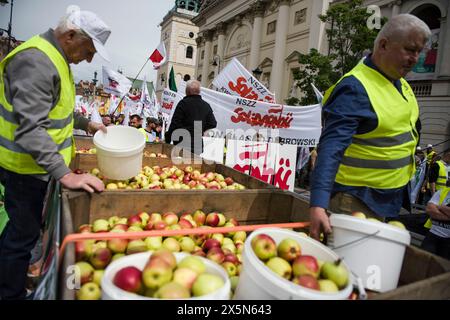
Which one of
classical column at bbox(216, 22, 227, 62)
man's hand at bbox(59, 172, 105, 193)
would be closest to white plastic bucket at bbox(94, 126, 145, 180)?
man's hand at bbox(59, 172, 105, 193)

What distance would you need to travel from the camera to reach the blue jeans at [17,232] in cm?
245

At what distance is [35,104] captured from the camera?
2.15 metres

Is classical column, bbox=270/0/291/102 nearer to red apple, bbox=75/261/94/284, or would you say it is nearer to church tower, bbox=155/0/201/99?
red apple, bbox=75/261/94/284

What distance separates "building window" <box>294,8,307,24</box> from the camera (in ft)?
93.9

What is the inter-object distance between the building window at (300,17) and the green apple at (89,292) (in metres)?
30.4

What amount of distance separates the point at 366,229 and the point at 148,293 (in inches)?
40.7

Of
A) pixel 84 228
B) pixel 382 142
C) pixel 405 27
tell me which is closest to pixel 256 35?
pixel 405 27

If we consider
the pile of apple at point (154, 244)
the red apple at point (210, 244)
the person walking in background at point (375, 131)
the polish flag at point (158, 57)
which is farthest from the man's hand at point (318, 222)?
the polish flag at point (158, 57)

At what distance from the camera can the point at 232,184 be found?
12.2 feet

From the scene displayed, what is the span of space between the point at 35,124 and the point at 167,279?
1395 millimetres

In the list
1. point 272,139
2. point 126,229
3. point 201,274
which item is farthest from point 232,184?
point 272,139

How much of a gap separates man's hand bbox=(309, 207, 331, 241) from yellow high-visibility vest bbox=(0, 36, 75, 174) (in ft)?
5.86

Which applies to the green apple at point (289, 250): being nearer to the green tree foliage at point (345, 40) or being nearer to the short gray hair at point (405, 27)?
the short gray hair at point (405, 27)
